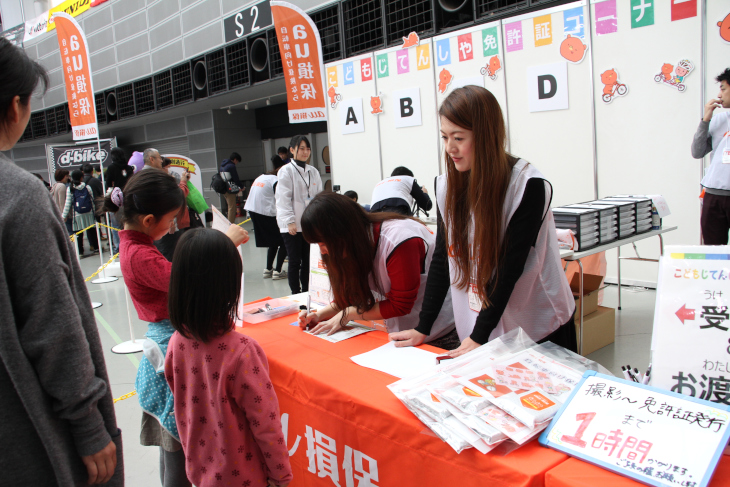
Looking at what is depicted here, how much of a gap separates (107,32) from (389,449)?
13141 mm

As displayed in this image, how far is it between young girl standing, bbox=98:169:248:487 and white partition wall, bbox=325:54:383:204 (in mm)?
4484

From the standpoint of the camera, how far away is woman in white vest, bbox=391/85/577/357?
1.38m

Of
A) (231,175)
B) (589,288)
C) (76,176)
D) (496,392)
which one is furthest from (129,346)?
(231,175)

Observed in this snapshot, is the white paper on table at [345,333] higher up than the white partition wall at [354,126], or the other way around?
the white partition wall at [354,126]

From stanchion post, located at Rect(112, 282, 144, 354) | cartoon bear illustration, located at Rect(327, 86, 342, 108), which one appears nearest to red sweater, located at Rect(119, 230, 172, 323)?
stanchion post, located at Rect(112, 282, 144, 354)

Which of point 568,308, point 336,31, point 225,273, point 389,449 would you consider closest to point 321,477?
point 389,449

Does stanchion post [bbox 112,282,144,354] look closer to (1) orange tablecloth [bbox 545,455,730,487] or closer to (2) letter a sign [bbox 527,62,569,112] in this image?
(1) orange tablecloth [bbox 545,455,730,487]

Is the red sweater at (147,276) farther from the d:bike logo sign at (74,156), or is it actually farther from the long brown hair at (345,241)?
the d:bike logo sign at (74,156)

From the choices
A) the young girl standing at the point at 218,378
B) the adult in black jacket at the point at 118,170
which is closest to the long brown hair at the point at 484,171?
the young girl standing at the point at 218,378

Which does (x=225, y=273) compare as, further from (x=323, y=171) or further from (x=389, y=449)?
(x=323, y=171)

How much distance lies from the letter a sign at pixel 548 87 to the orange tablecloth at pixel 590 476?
3.99 meters

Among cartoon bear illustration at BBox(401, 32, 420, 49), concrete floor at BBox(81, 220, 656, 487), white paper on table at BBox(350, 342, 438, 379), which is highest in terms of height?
cartoon bear illustration at BBox(401, 32, 420, 49)

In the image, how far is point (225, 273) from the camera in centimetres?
123

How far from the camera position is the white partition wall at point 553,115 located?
4.28 meters
